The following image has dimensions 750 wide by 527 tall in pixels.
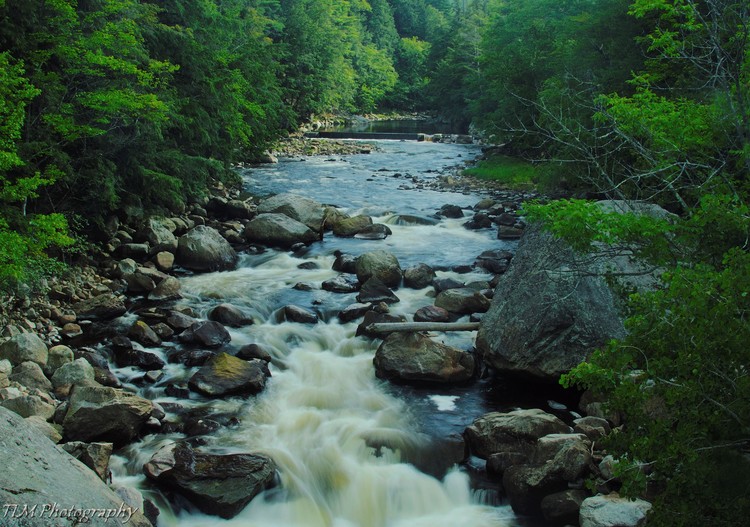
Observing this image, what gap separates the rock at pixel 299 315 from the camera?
10852mm

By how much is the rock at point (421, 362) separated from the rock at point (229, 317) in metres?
2.87

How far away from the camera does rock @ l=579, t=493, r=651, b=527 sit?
5082mm

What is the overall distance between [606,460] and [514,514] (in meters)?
1.07

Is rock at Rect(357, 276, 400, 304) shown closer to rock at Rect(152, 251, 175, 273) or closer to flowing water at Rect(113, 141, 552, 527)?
flowing water at Rect(113, 141, 552, 527)

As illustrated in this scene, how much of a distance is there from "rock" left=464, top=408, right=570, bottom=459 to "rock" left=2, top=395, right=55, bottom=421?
4.91m

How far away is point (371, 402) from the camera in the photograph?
8289mm

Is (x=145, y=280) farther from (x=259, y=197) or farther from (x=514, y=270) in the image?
(x=259, y=197)

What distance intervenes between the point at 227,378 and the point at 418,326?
114 inches

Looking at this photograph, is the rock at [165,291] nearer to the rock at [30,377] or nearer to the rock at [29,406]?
the rock at [30,377]

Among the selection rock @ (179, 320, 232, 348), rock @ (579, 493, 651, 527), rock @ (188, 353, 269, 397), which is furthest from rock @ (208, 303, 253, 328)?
rock @ (579, 493, 651, 527)

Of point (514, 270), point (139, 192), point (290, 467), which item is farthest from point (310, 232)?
point (290, 467)

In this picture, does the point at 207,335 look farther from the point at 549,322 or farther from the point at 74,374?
the point at 549,322

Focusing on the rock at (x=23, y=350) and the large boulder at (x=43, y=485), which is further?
the rock at (x=23, y=350)

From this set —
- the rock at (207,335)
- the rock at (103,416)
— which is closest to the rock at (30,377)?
the rock at (103,416)
